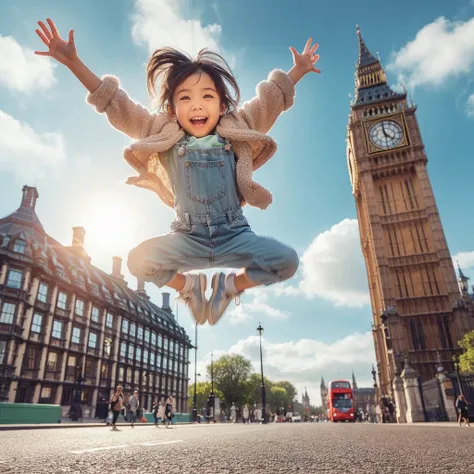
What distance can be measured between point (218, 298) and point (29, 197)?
35.4 metres

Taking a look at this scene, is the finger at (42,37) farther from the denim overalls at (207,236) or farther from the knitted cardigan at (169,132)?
the denim overalls at (207,236)

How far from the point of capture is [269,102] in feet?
10.6

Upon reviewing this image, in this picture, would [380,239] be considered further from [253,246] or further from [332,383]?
[253,246]

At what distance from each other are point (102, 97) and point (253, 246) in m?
1.70

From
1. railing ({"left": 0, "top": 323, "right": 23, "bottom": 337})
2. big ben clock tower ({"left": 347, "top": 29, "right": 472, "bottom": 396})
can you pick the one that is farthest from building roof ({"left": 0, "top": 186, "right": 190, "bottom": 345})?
big ben clock tower ({"left": 347, "top": 29, "right": 472, "bottom": 396})

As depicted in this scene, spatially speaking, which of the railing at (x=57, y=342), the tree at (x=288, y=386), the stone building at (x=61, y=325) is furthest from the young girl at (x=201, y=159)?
the tree at (x=288, y=386)

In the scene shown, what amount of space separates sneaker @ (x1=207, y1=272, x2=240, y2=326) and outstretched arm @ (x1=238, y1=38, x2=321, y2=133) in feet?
4.42

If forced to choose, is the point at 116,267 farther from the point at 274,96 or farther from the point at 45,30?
the point at 274,96

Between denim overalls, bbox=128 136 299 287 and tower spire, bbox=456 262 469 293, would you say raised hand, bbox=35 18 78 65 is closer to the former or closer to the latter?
denim overalls, bbox=128 136 299 287

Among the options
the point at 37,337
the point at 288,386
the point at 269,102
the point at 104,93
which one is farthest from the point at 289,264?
the point at 288,386

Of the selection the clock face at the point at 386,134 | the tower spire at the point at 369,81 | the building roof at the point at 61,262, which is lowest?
the building roof at the point at 61,262

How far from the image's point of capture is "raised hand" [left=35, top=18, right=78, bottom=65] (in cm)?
282

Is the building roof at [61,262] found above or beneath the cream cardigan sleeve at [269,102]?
above

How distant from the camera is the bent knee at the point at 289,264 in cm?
256
